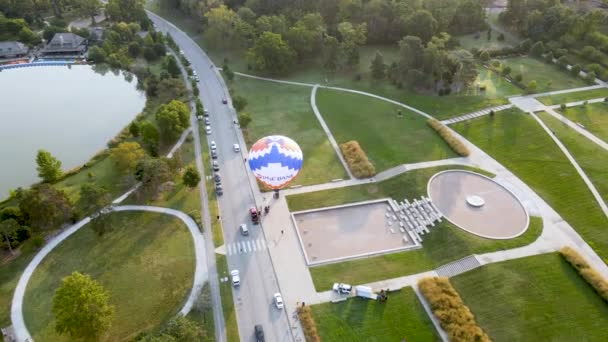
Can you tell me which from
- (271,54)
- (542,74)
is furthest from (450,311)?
(542,74)

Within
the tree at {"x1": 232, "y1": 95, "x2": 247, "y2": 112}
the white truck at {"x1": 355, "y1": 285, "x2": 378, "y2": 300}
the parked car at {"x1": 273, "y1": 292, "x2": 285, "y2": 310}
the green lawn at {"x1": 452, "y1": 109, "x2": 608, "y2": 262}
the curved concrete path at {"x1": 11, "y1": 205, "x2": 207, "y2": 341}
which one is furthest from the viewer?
the tree at {"x1": 232, "y1": 95, "x2": 247, "y2": 112}

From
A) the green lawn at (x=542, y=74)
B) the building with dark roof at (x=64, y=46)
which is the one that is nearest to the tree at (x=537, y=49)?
the green lawn at (x=542, y=74)

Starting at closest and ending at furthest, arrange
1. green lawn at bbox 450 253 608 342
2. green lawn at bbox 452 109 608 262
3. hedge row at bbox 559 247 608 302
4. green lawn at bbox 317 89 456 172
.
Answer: green lawn at bbox 450 253 608 342
hedge row at bbox 559 247 608 302
green lawn at bbox 452 109 608 262
green lawn at bbox 317 89 456 172

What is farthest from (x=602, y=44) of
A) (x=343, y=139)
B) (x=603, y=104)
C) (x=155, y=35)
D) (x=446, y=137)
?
(x=155, y=35)

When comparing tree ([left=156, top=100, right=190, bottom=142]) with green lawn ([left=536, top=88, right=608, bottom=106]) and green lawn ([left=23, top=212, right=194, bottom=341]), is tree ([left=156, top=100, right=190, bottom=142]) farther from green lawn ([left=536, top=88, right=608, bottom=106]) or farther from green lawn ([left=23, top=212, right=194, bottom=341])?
green lawn ([left=536, top=88, right=608, bottom=106])

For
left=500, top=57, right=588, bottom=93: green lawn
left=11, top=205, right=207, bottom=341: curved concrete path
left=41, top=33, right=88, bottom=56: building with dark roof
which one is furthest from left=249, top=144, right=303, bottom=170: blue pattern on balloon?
left=41, top=33, right=88, bottom=56: building with dark roof

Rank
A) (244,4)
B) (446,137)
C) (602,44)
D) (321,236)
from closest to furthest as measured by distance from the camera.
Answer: (321,236) → (446,137) → (602,44) → (244,4)

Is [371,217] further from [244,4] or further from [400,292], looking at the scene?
[244,4]
